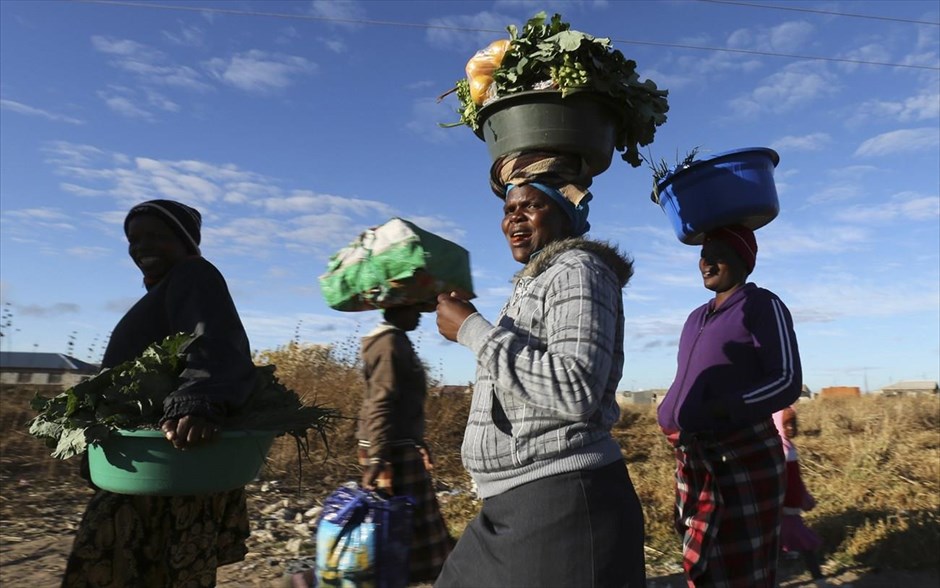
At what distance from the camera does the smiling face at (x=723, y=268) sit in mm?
3025

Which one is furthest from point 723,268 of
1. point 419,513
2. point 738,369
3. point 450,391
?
point 450,391

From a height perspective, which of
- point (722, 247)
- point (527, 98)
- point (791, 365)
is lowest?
point (791, 365)

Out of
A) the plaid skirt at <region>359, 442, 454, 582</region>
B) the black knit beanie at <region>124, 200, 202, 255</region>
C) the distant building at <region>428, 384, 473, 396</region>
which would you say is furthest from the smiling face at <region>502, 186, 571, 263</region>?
the distant building at <region>428, 384, 473, 396</region>

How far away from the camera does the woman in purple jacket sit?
2.66 m

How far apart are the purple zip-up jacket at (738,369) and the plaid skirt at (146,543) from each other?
1.94 meters

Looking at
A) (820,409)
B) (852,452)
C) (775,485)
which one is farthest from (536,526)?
(820,409)

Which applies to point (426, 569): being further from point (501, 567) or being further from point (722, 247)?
point (722, 247)

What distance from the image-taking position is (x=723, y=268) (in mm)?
3031

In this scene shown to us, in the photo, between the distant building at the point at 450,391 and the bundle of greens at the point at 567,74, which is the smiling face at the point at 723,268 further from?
the distant building at the point at 450,391

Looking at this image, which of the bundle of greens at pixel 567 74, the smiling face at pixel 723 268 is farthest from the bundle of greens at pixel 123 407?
the smiling face at pixel 723 268

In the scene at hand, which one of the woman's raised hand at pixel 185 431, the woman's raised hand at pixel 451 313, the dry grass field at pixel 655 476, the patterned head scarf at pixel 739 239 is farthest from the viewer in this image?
the dry grass field at pixel 655 476

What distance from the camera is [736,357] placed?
2844mm

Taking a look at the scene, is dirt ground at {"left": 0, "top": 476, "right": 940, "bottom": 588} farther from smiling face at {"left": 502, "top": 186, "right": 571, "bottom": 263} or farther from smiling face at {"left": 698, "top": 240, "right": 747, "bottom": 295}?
smiling face at {"left": 502, "top": 186, "right": 571, "bottom": 263}

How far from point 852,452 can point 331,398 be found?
5.78 m
